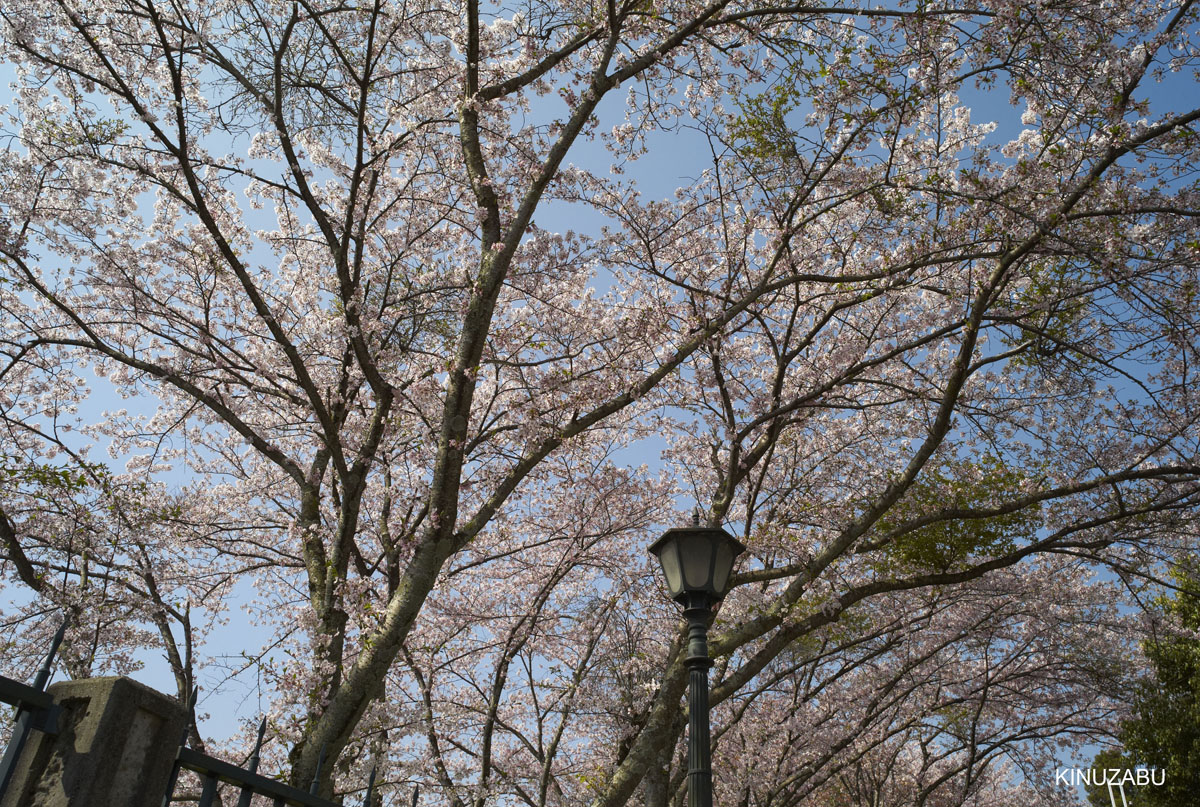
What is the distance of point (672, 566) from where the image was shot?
5352 millimetres

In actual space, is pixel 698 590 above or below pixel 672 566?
below

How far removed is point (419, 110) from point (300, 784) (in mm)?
6999

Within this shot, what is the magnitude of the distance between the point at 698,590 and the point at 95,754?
357cm

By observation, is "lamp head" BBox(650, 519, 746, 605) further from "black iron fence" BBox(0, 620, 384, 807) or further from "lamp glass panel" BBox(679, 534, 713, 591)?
"black iron fence" BBox(0, 620, 384, 807)

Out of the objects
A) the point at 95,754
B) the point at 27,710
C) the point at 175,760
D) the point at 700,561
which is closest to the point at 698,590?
the point at 700,561

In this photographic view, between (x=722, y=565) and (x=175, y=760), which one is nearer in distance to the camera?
(x=175, y=760)

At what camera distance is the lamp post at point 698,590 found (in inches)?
198

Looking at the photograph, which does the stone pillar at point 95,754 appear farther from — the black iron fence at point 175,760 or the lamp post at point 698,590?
the lamp post at point 698,590

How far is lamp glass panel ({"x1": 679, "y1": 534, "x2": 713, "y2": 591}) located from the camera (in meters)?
5.25

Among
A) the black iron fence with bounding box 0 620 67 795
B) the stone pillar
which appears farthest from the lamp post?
the black iron fence with bounding box 0 620 67 795

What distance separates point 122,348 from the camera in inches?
434

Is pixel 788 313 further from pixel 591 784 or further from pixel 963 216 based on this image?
pixel 591 784

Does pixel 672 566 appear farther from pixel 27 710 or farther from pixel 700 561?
pixel 27 710

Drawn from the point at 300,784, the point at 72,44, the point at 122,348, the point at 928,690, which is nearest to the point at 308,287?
the point at 122,348
